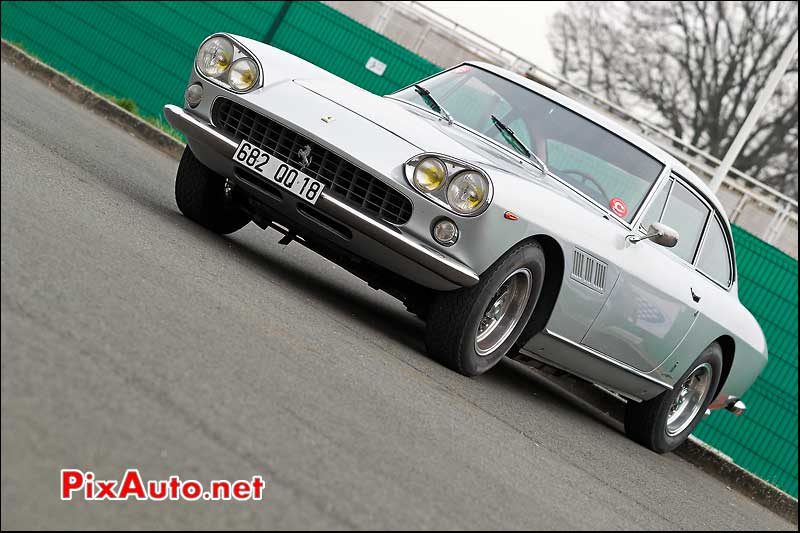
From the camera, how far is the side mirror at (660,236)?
686 cm

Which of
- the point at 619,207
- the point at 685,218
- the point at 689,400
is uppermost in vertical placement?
the point at 685,218

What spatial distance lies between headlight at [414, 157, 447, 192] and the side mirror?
1491mm

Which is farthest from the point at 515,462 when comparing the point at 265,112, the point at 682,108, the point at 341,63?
the point at 682,108

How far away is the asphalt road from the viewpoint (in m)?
3.08

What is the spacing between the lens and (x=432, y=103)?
7281mm

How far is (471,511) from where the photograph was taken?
148 inches

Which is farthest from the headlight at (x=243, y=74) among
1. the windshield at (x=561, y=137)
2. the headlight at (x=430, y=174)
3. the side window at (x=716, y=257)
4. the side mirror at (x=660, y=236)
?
the side window at (x=716, y=257)

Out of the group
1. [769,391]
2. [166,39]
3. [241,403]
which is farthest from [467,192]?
[166,39]

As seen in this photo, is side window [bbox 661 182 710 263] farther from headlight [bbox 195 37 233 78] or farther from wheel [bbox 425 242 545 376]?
headlight [bbox 195 37 233 78]

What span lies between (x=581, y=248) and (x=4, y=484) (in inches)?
165

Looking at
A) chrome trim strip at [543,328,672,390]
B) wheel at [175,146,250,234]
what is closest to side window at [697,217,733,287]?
chrome trim strip at [543,328,672,390]

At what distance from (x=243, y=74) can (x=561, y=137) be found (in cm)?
191

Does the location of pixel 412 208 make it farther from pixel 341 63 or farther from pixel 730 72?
pixel 730 72

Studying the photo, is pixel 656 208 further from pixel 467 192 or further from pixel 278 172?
pixel 278 172
